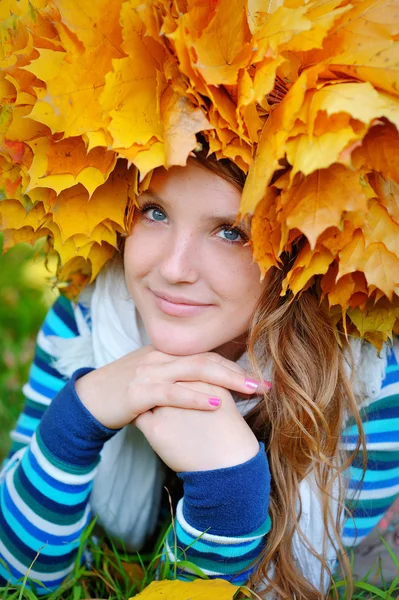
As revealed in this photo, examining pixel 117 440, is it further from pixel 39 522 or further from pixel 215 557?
pixel 215 557

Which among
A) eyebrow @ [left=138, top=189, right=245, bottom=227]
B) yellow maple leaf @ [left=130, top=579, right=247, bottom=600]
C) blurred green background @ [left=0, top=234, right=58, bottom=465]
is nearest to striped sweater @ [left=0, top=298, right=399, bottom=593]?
yellow maple leaf @ [left=130, top=579, right=247, bottom=600]

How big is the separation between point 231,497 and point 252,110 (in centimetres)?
74

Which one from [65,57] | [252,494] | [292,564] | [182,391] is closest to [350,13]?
[65,57]

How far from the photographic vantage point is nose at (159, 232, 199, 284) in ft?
4.61

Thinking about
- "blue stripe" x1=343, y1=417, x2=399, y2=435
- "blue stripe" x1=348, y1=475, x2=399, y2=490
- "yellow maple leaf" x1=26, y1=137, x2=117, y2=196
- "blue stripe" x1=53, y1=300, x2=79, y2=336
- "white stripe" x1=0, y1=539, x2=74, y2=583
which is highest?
"yellow maple leaf" x1=26, y1=137, x2=117, y2=196

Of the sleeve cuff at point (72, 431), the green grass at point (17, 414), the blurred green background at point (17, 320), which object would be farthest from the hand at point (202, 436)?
the blurred green background at point (17, 320)

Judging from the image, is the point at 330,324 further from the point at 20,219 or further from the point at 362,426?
the point at 20,219

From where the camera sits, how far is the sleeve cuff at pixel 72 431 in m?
1.54

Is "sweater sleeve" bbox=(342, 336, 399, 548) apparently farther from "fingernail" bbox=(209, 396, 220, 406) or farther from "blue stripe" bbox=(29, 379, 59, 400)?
"blue stripe" bbox=(29, 379, 59, 400)

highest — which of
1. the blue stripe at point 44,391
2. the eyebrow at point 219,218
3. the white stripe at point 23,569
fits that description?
the eyebrow at point 219,218

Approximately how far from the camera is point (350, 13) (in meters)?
1.18

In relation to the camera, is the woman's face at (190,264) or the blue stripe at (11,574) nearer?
the woman's face at (190,264)

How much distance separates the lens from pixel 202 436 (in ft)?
4.75

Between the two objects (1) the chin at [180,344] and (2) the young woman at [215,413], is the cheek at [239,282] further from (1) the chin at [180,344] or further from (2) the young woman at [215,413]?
(1) the chin at [180,344]
